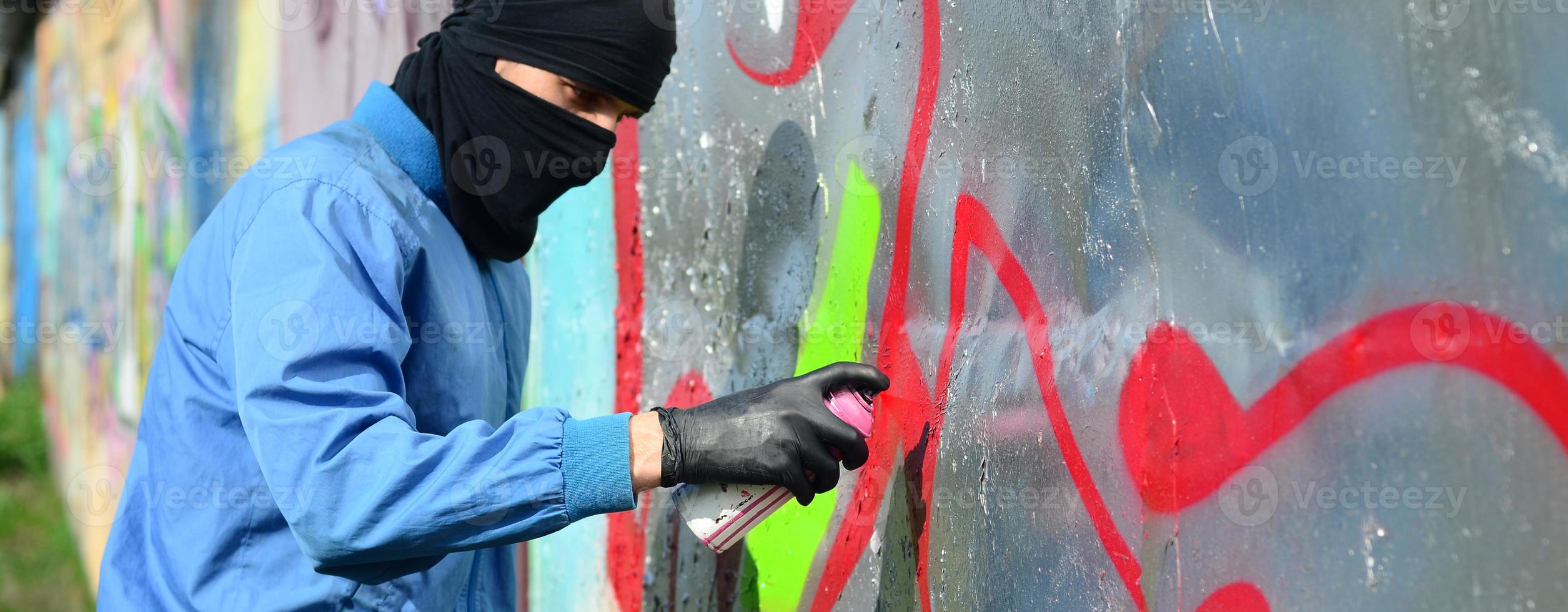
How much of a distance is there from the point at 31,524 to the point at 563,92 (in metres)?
6.30

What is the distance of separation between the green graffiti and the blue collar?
65 cm

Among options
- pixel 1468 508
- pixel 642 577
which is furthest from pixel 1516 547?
pixel 642 577

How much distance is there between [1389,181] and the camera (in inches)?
45.9

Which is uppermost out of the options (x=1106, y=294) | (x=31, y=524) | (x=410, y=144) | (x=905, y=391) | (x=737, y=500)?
(x=410, y=144)

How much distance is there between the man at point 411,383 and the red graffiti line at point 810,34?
0.99 feet

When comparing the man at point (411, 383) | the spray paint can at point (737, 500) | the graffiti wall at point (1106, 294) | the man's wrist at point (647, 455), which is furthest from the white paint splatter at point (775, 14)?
the man's wrist at point (647, 455)

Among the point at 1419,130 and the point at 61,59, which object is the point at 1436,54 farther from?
the point at 61,59

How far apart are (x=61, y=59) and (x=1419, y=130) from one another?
8519mm

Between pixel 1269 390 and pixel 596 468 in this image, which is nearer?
pixel 1269 390

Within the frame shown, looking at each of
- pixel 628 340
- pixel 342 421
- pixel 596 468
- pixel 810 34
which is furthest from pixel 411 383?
pixel 628 340

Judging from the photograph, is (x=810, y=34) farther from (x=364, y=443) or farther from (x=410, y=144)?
(x=364, y=443)

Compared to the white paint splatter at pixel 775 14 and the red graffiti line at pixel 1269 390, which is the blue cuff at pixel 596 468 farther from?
the white paint splatter at pixel 775 14

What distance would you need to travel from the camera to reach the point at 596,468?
1480 mm

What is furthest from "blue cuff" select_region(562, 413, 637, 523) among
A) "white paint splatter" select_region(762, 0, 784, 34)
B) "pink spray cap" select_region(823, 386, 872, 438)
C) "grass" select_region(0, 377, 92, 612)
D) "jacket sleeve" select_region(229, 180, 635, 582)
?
"grass" select_region(0, 377, 92, 612)
